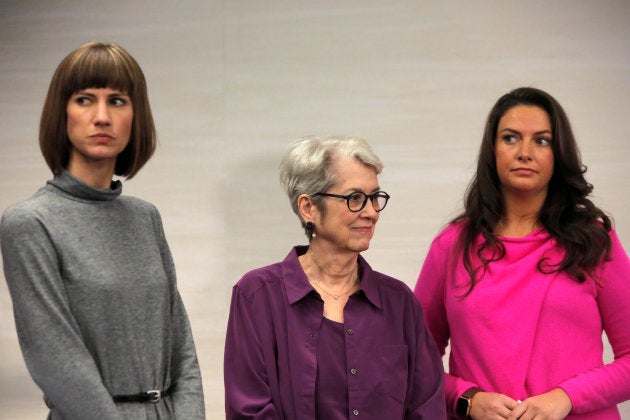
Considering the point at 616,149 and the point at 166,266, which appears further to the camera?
the point at 616,149

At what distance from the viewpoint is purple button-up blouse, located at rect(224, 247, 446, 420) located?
2619 mm

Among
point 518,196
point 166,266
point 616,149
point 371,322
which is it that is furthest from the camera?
point 616,149

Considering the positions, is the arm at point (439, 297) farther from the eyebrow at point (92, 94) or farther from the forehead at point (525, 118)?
the eyebrow at point (92, 94)

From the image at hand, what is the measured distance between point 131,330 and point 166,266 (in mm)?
254

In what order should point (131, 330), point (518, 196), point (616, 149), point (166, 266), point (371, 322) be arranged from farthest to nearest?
point (616, 149) → point (518, 196) → point (371, 322) → point (166, 266) → point (131, 330)

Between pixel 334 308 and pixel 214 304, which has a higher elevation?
pixel 334 308

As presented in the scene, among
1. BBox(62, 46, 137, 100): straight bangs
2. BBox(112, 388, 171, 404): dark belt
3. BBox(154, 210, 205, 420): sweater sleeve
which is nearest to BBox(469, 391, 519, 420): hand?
BBox(154, 210, 205, 420): sweater sleeve

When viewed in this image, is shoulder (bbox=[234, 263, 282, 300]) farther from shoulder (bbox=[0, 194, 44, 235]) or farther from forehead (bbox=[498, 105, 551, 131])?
forehead (bbox=[498, 105, 551, 131])

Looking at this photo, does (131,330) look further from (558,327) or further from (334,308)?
(558,327)

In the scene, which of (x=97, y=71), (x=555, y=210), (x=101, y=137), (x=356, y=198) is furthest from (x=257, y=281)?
(x=555, y=210)

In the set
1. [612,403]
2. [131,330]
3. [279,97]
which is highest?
[279,97]

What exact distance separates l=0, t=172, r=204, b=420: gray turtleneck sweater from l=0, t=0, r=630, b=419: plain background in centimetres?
141

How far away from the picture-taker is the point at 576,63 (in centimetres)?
371

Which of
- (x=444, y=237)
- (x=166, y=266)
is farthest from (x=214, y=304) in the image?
(x=166, y=266)
